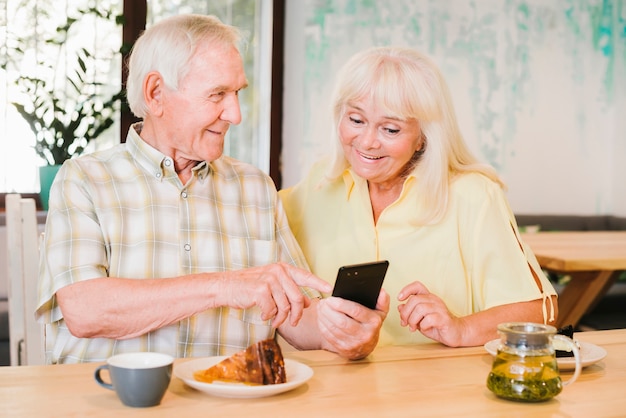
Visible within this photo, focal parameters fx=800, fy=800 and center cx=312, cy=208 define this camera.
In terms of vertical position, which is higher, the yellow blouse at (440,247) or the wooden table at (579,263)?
the yellow blouse at (440,247)

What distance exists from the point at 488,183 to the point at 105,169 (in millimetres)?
975

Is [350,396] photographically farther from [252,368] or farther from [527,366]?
[527,366]

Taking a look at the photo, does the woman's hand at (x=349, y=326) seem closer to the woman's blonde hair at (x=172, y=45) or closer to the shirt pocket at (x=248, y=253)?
the shirt pocket at (x=248, y=253)

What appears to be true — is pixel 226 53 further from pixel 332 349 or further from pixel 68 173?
pixel 332 349

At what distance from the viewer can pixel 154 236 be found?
1855mm

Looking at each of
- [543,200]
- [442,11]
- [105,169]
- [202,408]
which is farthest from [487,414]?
[543,200]

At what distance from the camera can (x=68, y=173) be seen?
1.83m

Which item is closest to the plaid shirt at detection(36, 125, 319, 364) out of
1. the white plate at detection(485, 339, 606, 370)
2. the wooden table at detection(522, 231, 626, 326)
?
the white plate at detection(485, 339, 606, 370)

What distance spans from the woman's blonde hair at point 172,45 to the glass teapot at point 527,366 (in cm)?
96

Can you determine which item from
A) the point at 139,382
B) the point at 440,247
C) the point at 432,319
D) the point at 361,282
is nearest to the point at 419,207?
the point at 440,247

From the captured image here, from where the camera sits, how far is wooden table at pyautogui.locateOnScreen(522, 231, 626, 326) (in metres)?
3.37

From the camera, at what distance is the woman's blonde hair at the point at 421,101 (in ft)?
6.68

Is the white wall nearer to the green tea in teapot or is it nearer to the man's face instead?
the man's face

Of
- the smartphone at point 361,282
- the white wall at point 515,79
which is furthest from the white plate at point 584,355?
the white wall at point 515,79
